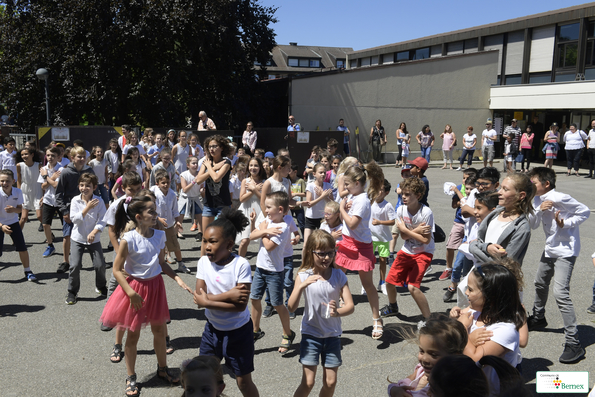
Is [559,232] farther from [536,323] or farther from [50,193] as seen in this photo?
[50,193]

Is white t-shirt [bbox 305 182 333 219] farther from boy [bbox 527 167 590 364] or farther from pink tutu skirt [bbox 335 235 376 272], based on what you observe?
boy [bbox 527 167 590 364]

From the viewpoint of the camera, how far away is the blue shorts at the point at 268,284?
5.16 meters

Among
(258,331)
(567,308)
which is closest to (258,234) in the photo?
(258,331)

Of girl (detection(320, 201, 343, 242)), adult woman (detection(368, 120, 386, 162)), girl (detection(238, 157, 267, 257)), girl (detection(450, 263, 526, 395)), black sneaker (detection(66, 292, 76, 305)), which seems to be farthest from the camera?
adult woman (detection(368, 120, 386, 162))

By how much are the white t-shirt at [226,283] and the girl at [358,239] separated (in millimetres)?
1948

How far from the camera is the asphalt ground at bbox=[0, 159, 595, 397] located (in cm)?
438

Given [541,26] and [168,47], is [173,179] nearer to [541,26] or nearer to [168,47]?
[168,47]

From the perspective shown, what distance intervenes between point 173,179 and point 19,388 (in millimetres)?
6232

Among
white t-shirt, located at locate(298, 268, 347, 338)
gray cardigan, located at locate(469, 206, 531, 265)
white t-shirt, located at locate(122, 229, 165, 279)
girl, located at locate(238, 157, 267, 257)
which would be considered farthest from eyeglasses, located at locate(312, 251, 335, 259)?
girl, located at locate(238, 157, 267, 257)

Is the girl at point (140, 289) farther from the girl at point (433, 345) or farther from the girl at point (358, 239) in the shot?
the girl at point (433, 345)

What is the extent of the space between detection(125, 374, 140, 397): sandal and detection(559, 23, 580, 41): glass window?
25550 mm

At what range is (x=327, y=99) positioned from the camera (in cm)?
2406

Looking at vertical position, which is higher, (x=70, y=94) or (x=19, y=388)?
(x=70, y=94)

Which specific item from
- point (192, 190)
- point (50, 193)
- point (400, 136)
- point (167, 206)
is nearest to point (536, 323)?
point (167, 206)
